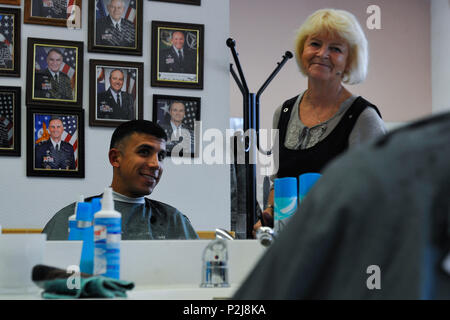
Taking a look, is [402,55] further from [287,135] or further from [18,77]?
[18,77]

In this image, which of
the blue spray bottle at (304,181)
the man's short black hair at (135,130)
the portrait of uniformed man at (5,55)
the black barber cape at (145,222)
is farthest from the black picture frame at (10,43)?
the blue spray bottle at (304,181)

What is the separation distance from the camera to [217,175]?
176 centimetres

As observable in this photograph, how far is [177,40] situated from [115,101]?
0.28 m

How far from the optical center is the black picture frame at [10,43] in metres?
1.69

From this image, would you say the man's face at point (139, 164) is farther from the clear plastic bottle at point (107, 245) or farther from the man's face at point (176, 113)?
the clear plastic bottle at point (107, 245)

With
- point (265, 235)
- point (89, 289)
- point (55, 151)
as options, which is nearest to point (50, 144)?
point (55, 151)

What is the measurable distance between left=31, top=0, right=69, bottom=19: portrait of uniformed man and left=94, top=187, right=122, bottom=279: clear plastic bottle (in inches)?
25.7

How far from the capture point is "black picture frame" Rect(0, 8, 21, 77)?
169cm

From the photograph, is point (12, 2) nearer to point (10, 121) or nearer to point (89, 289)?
point (10, 121)

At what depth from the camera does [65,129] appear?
5.56ft

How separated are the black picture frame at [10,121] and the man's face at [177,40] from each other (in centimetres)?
49

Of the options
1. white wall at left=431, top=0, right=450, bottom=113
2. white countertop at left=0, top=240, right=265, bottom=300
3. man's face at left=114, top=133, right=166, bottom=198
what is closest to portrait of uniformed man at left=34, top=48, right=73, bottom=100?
man's face at left=114, top=133, right=166, bottom=198

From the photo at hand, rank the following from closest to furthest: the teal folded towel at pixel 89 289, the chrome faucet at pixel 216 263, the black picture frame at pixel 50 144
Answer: the teal folded towel at pixel 89 289 < the chrome faucet at pixel 216 263 < the black picture frame at pixel 50 144

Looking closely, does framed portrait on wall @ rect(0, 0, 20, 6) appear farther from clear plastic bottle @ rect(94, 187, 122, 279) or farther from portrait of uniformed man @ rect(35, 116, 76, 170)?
clear plastic bottle @ rect(94, 187, 122, 279)
